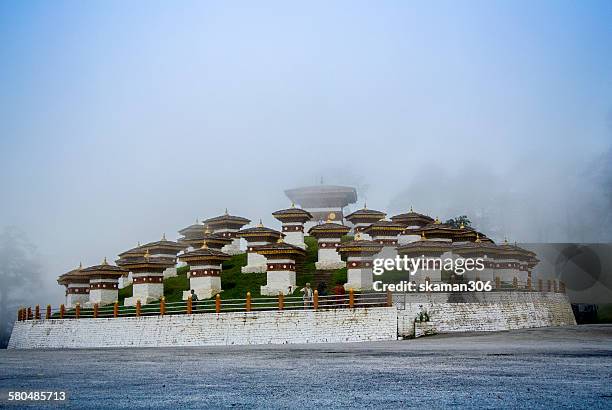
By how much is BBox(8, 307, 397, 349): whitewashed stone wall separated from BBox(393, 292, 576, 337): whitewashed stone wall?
1.61m

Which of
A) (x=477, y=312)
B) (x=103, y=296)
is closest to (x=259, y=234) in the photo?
(x=103, y=296)

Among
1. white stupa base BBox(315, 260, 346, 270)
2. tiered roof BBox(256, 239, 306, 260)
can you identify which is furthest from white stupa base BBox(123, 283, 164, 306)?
white stupa base BBox(315, 260, 346, 270)

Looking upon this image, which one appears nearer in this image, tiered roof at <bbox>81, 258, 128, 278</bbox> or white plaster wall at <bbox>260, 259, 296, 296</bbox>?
white plaster wall at <bbox>260, 259, 296, 296</bbox>

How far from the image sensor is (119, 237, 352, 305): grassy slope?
3959 cm

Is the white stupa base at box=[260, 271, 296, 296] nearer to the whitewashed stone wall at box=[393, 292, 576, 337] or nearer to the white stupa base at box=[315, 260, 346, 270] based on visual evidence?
the white stupa base at box=[315, 260, 346, 270]

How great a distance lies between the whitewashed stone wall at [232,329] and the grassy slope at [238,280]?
532 cm

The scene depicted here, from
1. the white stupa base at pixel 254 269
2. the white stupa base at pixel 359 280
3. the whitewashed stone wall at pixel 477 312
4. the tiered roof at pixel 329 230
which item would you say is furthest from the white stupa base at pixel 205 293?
the whitewashed stone wall at pixel 477 312

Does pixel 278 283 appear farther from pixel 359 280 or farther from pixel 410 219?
pixel 410 219

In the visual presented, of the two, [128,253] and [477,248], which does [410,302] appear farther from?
[128,253]

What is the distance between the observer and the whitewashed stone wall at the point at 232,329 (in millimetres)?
29906

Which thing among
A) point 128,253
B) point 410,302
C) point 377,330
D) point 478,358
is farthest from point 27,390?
point 128,253

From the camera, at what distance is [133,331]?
35.0 m

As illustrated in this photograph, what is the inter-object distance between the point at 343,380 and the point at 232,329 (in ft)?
66.3

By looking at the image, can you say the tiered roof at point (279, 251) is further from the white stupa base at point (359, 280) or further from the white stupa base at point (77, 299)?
the white stupa base at point (77, 299)
